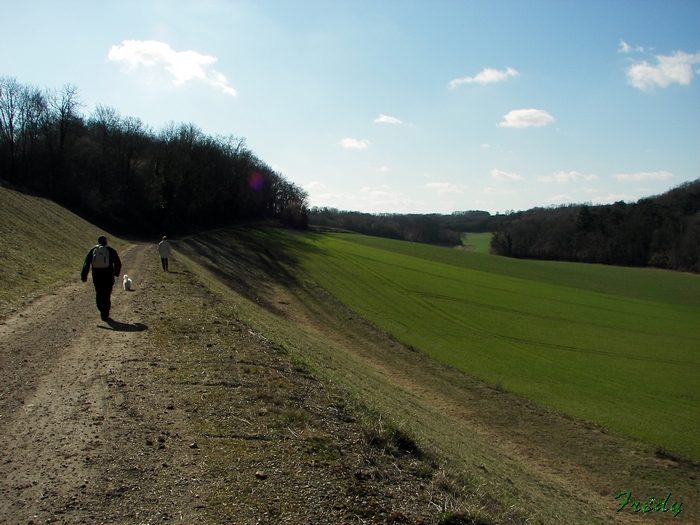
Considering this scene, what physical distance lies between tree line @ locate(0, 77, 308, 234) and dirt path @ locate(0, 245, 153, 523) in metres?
47.2

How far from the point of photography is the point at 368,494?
5.45m

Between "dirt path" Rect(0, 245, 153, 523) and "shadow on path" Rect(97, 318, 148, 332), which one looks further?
"shadow on path" Rect(97, 318, 148, 332)

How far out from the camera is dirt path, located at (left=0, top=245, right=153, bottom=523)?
475 cm

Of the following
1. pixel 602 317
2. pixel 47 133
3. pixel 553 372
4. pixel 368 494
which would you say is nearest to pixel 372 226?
pixel 47 133

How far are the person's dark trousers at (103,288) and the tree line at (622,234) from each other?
90.1 meters

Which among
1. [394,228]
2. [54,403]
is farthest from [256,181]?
[54,403]

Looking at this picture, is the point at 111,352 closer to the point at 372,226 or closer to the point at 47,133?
the point at 47,133

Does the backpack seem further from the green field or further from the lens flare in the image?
the green field

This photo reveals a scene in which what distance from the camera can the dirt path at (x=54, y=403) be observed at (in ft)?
15.6

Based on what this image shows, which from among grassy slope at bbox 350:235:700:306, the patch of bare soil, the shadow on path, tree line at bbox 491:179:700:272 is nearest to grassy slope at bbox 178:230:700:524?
the patch of bare soil

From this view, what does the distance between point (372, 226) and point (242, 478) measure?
125m

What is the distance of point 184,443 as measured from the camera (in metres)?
6.09

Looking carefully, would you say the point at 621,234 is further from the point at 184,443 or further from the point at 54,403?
the point at 54,403
